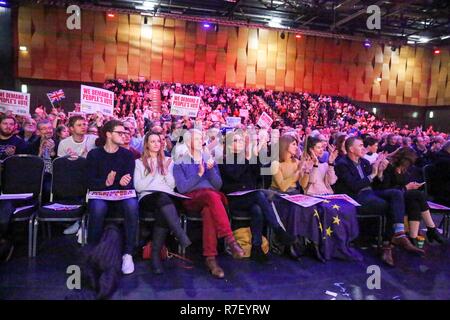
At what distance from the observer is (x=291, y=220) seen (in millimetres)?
3516

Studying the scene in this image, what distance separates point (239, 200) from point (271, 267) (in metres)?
0.71

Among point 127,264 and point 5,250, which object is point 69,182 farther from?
point 127,264

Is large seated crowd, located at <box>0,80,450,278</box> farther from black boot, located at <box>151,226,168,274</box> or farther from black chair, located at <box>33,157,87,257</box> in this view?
black chair, located at <box>33,157,87,257</box>

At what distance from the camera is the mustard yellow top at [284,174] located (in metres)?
3.81

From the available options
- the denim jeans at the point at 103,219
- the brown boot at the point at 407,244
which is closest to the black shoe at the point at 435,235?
the brown boot at the point at 407,244

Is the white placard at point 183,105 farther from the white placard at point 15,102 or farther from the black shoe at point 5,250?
the black shoe at point 5,250

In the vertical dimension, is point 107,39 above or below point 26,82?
above

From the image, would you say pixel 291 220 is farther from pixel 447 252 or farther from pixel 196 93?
pixel 196 93

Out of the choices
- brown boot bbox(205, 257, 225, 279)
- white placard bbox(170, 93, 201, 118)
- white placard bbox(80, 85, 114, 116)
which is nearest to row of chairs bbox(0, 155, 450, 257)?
brown boot bbox(205, 257, 225, 279)

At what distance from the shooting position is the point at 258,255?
3430 mm

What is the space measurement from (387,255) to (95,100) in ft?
13.7

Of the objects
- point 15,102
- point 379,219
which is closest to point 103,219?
point 379,219

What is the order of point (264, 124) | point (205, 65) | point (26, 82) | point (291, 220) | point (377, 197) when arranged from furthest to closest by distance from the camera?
point (205, 65)
point (26, 82)
point (264, 124)
point (377, 197)
point (291, 220)

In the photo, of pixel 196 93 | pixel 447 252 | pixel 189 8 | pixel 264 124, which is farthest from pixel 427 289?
pixel 189 8
